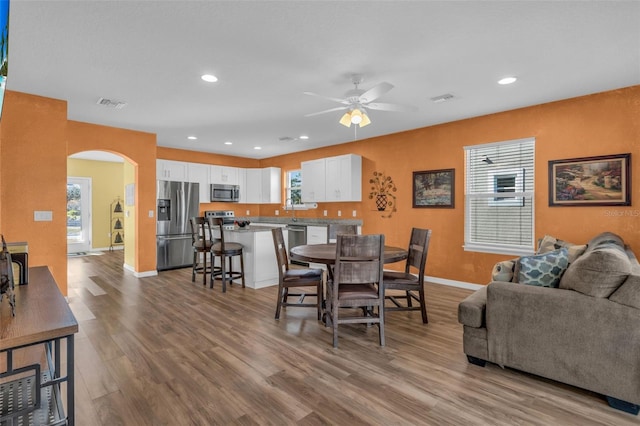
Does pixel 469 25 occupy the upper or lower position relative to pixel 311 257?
upper

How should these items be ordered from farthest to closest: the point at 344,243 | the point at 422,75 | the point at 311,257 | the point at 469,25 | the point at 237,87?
1. the point at 237,87
2. the point at 422,75
3. the point at 311,257
4. the point at 344,243
5. the point at 469,25

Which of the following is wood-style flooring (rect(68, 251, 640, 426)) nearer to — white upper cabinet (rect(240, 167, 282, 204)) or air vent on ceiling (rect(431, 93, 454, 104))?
air vent on ceiling (rect(431, 93, 454, 104))

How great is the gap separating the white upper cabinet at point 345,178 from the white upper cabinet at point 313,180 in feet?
0.65

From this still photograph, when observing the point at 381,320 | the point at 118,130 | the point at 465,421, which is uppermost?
the point at 118,130

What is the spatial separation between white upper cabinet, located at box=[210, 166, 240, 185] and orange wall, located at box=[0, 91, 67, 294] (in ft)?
11.6

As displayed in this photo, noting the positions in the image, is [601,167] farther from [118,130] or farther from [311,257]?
[118,130]

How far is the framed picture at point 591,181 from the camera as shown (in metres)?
3.57

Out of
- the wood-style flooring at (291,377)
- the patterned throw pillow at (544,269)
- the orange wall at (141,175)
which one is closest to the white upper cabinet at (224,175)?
the orange wall at (141,175)

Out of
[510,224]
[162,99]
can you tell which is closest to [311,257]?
[162,99]

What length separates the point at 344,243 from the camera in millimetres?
2781

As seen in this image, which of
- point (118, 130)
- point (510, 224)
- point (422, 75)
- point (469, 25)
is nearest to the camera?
point (469, 25)

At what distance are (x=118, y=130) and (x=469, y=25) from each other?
5302 millimetres

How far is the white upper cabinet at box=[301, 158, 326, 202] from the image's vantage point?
22.0 feet

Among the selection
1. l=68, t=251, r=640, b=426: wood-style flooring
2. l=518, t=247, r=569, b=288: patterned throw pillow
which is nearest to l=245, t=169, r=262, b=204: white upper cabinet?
l=68, t=251, r=640, b=426: wood-style flooring
